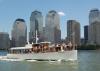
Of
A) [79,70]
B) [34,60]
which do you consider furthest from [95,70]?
[34,60]

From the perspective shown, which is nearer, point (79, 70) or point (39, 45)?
point (79, 70)

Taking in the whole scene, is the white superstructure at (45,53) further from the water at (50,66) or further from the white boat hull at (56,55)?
the water at (50,66)

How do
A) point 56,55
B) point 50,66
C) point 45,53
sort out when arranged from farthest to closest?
point 45,53, point 56,55, point 50,66

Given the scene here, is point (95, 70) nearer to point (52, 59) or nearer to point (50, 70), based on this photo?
point (50, 70)

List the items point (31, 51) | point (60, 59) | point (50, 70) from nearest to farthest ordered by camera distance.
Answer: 1. point (50, 70)
2. point (60, 59)
3. point (31, 51)

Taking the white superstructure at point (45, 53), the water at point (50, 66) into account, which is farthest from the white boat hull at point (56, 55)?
the water at point (50, 66)

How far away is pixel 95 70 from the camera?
2721 inches

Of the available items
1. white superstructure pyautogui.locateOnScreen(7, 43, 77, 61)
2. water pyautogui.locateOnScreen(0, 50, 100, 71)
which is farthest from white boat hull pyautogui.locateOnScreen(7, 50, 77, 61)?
water pyautogui.locateOnScreen(0, 50, 100, 71)

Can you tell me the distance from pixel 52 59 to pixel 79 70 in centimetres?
2706

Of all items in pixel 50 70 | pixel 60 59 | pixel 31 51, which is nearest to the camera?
pixel 50 70

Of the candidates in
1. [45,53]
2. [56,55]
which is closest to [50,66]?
[56,55]

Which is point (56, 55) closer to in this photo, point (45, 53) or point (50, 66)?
point (45, 53)

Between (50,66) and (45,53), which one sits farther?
(45,53)

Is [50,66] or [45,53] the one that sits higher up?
[45,53]
